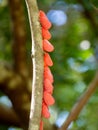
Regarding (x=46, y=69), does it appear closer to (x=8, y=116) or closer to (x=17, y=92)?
(x=17, y=92)

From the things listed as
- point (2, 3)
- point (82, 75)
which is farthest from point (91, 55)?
point (2, 3)

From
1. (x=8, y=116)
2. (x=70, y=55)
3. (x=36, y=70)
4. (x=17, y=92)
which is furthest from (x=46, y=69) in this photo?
(x=70, y=55)

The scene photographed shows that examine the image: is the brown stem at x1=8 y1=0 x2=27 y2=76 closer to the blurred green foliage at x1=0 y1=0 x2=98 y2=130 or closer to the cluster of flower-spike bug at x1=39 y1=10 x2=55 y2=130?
the blurred green foliage at x1=0 y1=0 x2=98 y2=130

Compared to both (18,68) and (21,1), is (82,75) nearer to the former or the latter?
(18,68)

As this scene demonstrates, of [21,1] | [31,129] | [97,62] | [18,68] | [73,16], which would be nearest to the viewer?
[31,129]

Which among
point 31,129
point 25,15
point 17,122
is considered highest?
point 31,129
